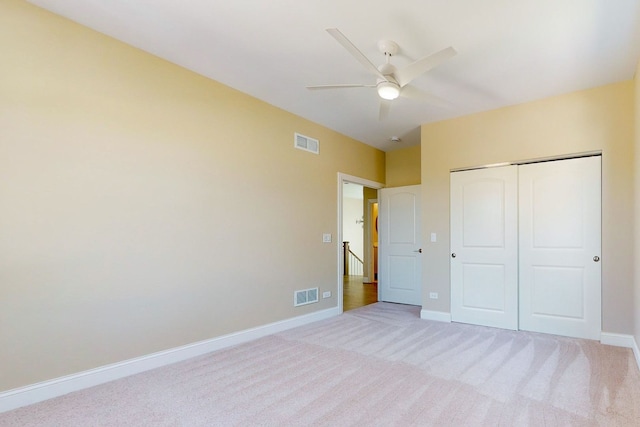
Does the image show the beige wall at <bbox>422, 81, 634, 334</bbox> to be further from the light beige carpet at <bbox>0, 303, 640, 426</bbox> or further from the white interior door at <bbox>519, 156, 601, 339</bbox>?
the light beige carpet at <bbox>0, 303, 640, 426</bbox>

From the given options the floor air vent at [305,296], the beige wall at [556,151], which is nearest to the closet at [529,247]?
the beige wall at [556,151]

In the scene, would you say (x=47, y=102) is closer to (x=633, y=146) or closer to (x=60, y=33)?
(x=60, y=33)

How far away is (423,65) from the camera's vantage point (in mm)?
2410

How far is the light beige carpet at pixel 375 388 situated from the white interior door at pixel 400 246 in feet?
6.66

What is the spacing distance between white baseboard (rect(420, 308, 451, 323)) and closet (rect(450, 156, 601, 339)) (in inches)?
4.3

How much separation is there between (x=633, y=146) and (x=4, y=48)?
217 inches

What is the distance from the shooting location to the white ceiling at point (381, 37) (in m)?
2.33

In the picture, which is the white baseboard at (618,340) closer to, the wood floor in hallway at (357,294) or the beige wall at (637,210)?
the beige wall at (637,210)

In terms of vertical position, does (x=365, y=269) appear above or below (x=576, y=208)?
below

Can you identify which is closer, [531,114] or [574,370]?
[574,370]

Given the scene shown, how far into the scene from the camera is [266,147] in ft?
13.1

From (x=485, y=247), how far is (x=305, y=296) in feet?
8.05

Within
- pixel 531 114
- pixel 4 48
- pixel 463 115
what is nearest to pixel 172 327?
pixel 4 48

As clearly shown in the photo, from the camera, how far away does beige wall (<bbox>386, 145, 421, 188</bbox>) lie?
5.86 meters
